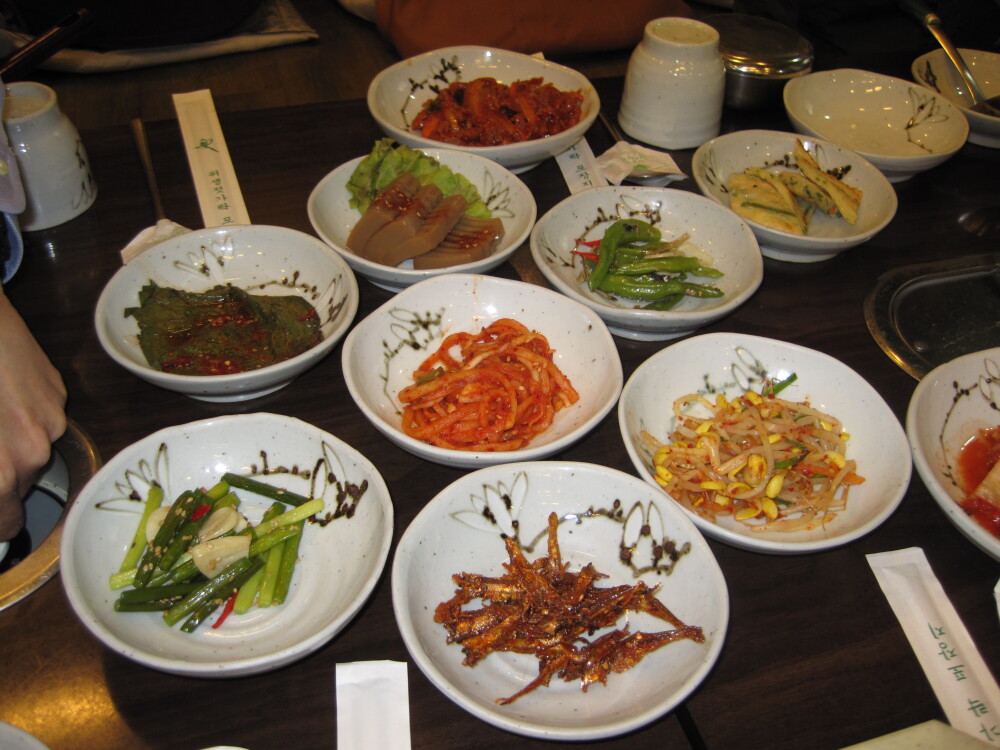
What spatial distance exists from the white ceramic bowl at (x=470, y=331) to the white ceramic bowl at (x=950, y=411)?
793mm

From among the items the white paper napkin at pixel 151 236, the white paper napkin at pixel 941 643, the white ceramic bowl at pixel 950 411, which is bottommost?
the white paper napkin at pixel 941 643

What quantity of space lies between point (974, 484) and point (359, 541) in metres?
1.66

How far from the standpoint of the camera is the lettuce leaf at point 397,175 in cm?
252

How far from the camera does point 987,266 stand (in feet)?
8.42

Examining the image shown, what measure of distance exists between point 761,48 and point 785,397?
6.75 ft

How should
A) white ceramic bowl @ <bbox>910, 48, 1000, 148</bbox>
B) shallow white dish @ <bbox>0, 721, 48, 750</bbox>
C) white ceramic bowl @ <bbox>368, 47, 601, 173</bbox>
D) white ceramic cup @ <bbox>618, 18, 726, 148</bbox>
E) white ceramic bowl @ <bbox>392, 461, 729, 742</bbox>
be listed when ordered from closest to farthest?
1. shallow white dish @ <bbox>0, 721, 48, 750</bbox>
2. white ceramic bowl @ <bbox>392, 461, 729, 742</bbox>
3. white ceramic bowl @ <bbox>368, 47, 601, 173</bbox>
4. white ceramic cup @ <bbox>618, 18, 726, 148</bbox>
5. white ceramic bowl @ <bbox>910, 48, 1000, 148</bbox>

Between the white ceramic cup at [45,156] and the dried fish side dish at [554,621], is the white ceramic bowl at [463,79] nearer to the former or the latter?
the white ceramic cup at [45,156]

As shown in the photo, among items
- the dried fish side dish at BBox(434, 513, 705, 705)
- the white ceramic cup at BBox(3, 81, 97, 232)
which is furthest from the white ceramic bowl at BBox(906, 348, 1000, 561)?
the white ceramic cup at BBox(3, 81, 97, 232)

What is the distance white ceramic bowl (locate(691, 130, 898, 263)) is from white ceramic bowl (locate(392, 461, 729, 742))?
136 cm

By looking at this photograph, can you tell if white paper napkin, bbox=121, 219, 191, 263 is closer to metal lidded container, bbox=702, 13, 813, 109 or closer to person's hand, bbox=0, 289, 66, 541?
person's hand, bbox=0, 289, 66, 541

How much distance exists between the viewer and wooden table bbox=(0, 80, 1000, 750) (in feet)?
4.48

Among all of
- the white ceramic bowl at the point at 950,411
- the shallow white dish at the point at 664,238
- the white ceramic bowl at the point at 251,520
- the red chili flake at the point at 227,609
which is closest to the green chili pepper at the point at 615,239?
the shallow white dish at the point at 664,238

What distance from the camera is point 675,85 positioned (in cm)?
284

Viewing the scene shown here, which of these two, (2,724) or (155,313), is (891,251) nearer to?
(155,313)
